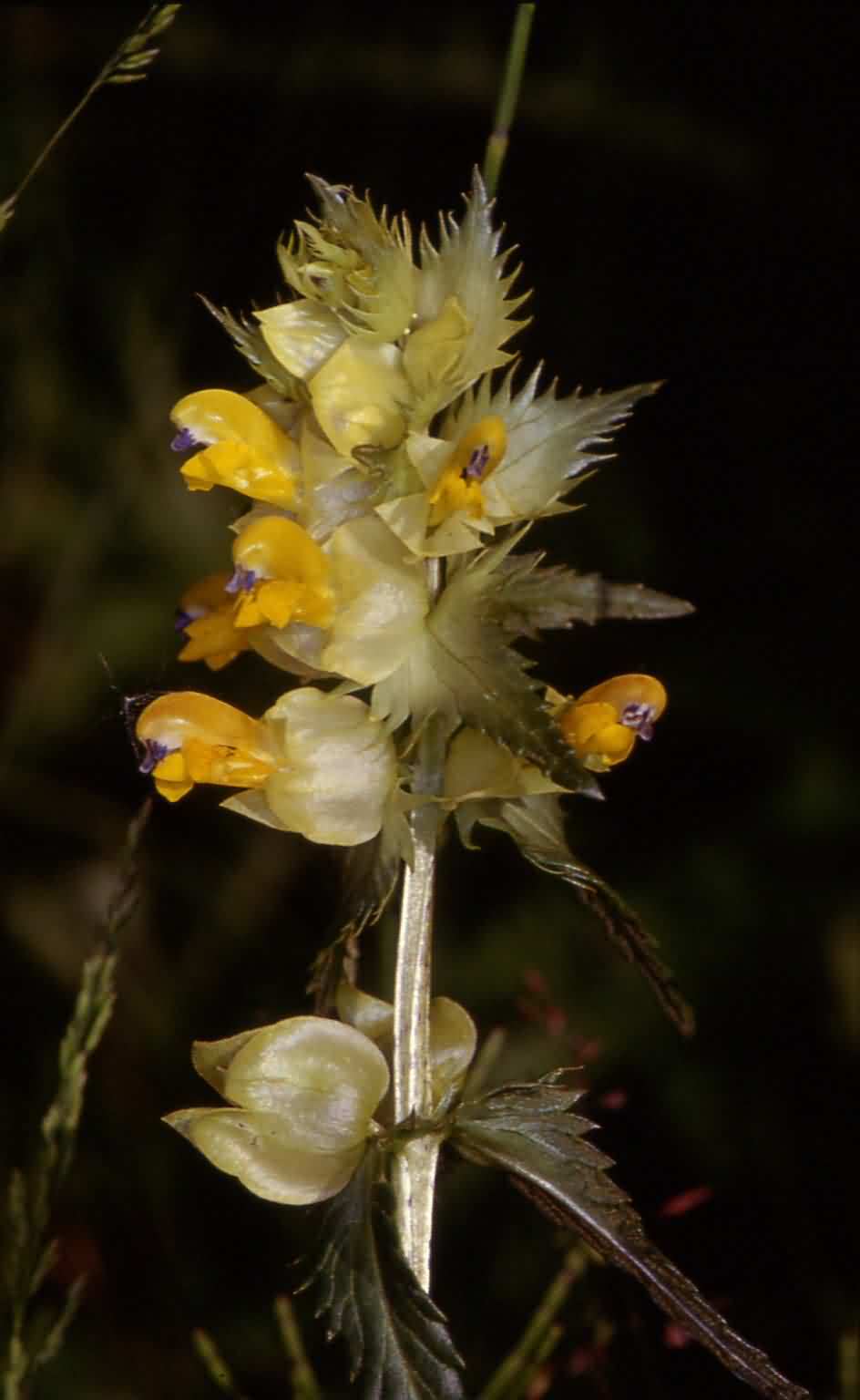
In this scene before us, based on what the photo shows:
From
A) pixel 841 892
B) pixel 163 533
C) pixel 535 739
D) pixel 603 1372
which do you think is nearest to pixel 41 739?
pixel 163 533

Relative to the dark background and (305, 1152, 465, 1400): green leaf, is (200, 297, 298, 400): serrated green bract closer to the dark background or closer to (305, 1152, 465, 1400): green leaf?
(305, 1152, 465, 1400): green leaf

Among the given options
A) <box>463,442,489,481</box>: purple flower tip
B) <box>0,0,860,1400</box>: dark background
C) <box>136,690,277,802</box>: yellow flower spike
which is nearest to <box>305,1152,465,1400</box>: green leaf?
<box>136,690,277,802</box>: yellow flower spike

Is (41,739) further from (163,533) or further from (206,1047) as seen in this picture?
A: (206,1047)

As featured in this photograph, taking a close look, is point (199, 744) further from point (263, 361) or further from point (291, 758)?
point (263, 361)

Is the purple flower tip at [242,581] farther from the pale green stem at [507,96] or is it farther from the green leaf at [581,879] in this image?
the pale green stem at [507,96]

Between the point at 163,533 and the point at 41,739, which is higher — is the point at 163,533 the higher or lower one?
the higher one

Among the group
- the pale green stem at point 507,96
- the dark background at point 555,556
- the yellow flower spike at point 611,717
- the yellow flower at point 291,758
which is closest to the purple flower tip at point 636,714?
the yellow flower spike at point 611,717
